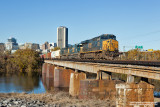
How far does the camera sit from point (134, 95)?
1559cm

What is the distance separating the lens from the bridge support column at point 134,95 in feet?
50.5

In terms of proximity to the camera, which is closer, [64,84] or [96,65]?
[96,65]

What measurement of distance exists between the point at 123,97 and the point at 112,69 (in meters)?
4.06

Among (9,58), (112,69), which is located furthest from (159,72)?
(9,58)

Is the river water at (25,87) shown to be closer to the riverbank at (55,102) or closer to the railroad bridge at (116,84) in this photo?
the railroad bridge at (116,84)

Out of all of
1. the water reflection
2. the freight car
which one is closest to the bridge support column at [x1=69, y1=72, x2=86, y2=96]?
the freight car

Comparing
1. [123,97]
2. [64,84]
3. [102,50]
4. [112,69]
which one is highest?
[102,50]

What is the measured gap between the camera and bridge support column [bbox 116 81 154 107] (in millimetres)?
15391

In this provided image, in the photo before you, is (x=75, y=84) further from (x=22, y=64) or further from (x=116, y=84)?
(x=22, y=64)

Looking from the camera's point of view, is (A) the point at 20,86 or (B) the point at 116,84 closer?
(B) the point at 116,84

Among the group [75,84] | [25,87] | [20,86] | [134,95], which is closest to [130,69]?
[134,95]

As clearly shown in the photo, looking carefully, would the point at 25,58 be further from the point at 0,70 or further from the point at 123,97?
the point at 123,97

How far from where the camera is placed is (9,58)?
87.2m

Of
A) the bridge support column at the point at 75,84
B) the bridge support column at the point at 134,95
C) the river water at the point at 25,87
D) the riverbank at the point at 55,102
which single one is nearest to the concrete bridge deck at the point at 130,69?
the bridge support column at the point at 134,95
